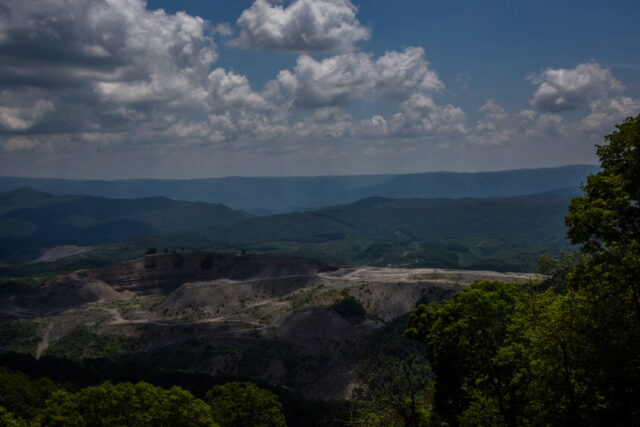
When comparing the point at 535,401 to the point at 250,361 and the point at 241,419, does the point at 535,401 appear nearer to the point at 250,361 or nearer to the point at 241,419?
the point at 241,419

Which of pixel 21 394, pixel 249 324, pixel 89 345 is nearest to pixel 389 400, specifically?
pixel 21 394

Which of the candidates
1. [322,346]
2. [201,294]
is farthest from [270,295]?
[322,346]

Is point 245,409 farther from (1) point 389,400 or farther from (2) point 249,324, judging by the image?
(2) point 249,324

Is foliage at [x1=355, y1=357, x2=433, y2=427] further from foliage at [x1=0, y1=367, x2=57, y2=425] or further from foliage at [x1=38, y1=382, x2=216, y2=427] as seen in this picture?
foliage at [x1=0, y1=367, x2=57, y2=425]

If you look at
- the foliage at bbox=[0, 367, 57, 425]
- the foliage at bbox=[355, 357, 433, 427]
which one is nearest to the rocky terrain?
the foliage at bbox=[0, 367, 57, 425]

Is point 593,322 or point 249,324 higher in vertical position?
point 593,322

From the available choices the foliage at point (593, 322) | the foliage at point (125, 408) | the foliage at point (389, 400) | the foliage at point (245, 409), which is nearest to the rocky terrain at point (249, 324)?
the foliage at point (245, 409)
